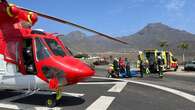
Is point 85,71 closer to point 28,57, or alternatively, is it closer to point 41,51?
point 41,51

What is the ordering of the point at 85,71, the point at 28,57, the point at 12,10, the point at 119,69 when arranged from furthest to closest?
the point at 119,69
the point at 28,57
the point at 85,71
the point at 12,10

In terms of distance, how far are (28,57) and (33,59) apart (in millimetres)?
314

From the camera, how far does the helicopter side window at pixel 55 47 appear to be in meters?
11.9

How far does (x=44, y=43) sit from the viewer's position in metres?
11.9

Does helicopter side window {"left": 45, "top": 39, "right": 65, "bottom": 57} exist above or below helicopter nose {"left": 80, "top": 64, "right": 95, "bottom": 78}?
above

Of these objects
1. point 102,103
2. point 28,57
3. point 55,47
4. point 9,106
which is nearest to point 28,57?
point 28,57

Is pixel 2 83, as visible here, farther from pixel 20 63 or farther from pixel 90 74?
pixel 90 74

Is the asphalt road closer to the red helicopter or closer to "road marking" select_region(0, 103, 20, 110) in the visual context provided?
"road marking" select_region(0, 103, 20, 110)

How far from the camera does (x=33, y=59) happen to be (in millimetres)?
11867

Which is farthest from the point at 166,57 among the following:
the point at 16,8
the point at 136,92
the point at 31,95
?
the point at 16,8

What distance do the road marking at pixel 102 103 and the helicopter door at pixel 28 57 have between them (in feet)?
7.67

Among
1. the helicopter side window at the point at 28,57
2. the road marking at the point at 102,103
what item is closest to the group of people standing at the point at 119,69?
the road marking at the point at 102,103

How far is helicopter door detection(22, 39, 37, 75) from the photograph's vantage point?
11.9m

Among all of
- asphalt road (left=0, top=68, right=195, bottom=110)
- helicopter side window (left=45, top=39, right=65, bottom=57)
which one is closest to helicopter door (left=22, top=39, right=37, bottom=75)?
helicopter side window (left=45, top=39, right=65, bottom=57)
